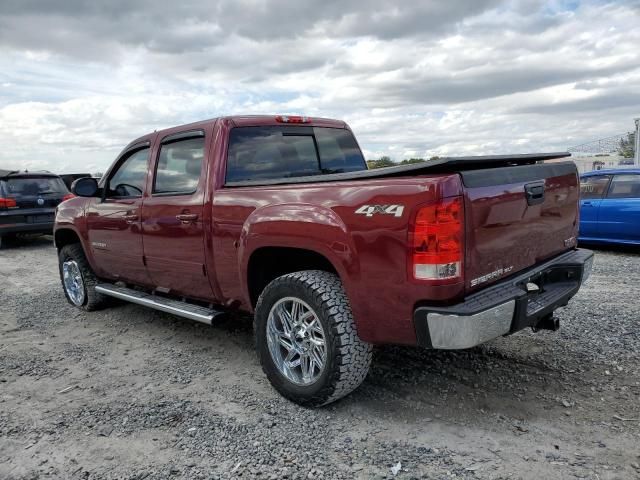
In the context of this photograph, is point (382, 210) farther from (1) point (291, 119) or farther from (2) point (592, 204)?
(2) point (592, 204)

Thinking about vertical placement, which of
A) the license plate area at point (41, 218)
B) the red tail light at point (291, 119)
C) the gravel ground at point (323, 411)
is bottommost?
the gravel ground at point (323, 411)

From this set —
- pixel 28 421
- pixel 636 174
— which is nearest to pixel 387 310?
pixel 28 421

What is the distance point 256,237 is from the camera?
3305mm

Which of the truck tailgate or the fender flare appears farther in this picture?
the fender flare

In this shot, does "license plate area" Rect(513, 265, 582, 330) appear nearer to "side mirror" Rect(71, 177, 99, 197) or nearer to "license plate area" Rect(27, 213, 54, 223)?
"side mirror" Rect(71, 177, 99, 197)

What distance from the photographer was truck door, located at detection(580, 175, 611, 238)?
8.30 metres

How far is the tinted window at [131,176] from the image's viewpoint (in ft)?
15.2

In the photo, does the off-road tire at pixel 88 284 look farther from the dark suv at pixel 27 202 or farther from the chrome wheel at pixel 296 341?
the dark suv at pixel 27 202

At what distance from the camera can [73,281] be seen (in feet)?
19.4

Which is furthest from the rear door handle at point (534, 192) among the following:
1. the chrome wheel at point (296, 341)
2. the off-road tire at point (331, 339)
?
the chrome wheel at point (296, 341)

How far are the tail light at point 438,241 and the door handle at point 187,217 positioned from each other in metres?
1.90

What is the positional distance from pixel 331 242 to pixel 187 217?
148 cm

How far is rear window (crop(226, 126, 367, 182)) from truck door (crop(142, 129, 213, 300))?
0.27 metres

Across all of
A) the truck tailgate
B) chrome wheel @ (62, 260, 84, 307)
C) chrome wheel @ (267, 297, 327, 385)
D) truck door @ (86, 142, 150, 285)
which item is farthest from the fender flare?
chrome wheel @ (62, 260, 84, 307)
